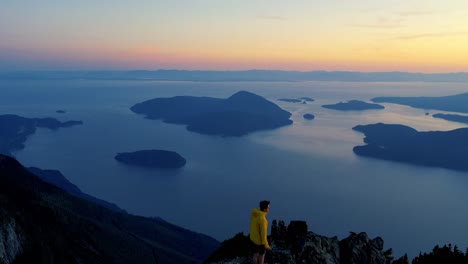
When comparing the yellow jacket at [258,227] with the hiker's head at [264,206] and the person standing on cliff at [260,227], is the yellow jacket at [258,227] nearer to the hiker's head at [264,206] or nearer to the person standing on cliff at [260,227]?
the person standing on cliff at [260,227]

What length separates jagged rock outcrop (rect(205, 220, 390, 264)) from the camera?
20.6 metres

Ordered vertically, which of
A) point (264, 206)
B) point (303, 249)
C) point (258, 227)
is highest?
point (264, 206)

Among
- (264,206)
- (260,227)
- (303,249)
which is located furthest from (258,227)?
(303,249)

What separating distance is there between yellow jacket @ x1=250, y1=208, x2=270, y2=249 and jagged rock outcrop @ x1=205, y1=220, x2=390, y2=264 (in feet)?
14.1

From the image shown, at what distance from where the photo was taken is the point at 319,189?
179625mm

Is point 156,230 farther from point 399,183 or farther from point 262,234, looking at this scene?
point 399,183

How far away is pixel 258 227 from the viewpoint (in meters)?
15.3

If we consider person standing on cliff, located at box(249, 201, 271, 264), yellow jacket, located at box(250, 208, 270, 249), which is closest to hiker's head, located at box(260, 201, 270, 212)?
person standing on cliff, located at box(249, 201, 271, 264)

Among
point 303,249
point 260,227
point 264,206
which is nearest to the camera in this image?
point 264,206

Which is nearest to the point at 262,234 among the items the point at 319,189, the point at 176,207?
the point at 176,207

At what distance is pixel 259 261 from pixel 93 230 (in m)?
79.0

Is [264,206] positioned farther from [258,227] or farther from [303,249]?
[303,249]

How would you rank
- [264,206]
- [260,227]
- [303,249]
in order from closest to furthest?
[264,206] < [260,227] < [303,249]

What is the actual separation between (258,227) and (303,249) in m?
8.81
